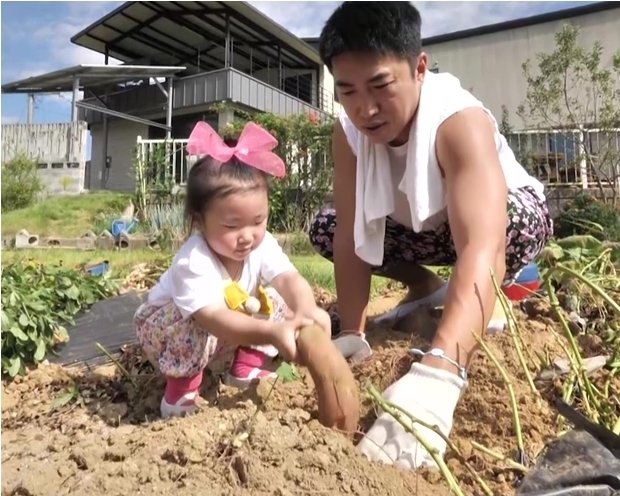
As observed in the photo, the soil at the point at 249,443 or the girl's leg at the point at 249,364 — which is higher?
the girl's leg at the point at 249,364

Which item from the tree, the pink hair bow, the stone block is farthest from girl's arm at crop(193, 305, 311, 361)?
the tree

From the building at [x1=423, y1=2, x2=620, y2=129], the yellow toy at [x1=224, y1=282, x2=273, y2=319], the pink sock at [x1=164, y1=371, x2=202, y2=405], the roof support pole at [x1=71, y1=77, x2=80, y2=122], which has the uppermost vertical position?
the building at [x1=423, y1=2, x2=620, y2=129]

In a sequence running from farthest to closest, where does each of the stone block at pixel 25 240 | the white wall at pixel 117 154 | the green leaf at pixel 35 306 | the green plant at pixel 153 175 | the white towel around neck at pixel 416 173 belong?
the white wall at pixel 117 154, the green plant at pixel 153 175, the stone block at pixel 25 240, the green leaf at pixel 35 306, the white towel around neck at pixel 416 173

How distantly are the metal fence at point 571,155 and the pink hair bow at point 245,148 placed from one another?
8742 millimetres

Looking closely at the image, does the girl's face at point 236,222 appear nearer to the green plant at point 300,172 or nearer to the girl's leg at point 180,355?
the girl's leg at point 180,355

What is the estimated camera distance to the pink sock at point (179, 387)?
1.63m

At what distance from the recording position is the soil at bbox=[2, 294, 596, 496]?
1015 millimetres

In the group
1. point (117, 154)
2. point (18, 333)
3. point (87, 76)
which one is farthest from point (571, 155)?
point (117, 154)

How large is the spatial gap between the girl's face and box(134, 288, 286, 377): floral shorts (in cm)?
22

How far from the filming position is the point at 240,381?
1.70 meters

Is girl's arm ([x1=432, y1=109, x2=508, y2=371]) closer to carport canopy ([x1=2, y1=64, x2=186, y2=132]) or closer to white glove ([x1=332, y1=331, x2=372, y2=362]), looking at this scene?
white glove ([x1=332, y1=331, x2=372, y2=362])

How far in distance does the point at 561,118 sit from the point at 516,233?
9.86 metres

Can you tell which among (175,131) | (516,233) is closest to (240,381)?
(516,233)

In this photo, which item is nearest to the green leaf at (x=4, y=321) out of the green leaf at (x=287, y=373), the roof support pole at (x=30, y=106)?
the green leaf at (x=287, y=373)
